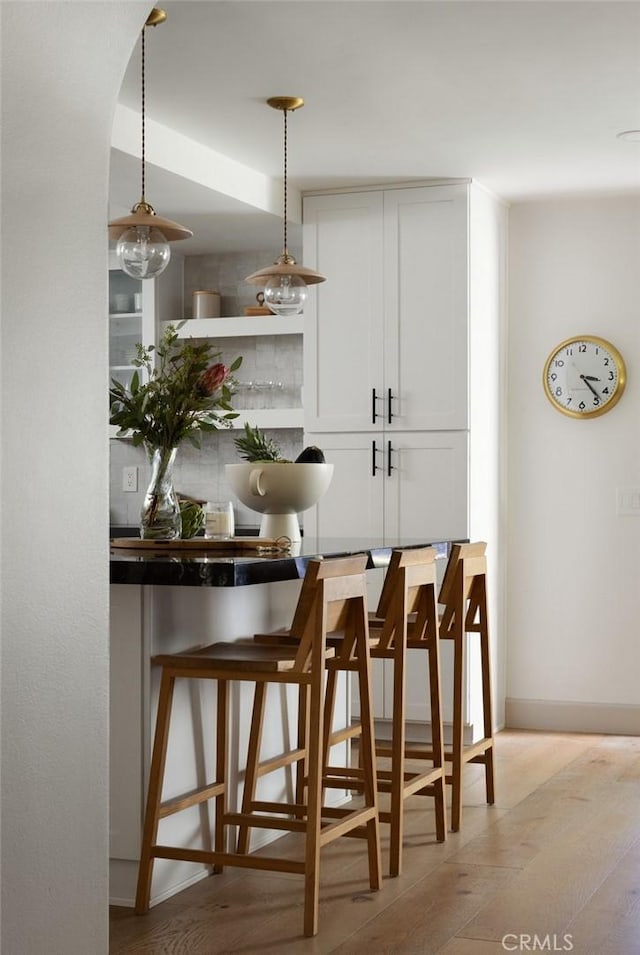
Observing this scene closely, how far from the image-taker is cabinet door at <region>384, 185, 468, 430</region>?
518 cm

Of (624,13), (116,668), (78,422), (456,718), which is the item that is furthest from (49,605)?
(624,13)

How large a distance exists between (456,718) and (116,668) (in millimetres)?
1218

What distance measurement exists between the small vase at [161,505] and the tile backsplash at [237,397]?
2.33 meters

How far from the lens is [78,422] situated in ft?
5.77

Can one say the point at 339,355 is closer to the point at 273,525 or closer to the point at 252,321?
the point at 252,321

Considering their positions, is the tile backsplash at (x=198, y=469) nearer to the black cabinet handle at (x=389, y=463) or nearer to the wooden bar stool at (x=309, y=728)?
the black cabinet handle at (x=389, y=463)

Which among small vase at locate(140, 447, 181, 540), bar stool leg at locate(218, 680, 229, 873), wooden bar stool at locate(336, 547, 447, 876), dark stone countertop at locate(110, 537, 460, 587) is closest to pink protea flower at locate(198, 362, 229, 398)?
small vase at locate(140, 447, 181, 540)

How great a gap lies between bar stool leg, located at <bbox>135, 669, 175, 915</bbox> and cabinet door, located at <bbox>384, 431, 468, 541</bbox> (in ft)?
7.68

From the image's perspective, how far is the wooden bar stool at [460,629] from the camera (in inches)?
149

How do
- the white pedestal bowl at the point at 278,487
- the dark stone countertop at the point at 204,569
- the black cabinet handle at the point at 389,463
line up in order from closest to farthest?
the dark stone countertop at the point at 204,569 < the white pedestal bowl at the point at 278,487 < the black cabinet handle at the point at 389,463

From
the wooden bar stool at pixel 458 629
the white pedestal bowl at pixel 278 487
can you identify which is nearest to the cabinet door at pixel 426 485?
the wooden bar stool at pixel 458 629

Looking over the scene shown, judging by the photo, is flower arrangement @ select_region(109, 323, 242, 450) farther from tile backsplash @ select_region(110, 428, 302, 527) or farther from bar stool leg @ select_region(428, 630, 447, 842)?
tile backsplash @ select_region(110, 428, 302, 527)

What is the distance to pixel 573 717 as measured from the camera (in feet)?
18.2

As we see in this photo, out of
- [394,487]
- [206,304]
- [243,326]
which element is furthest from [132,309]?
[394,487]
